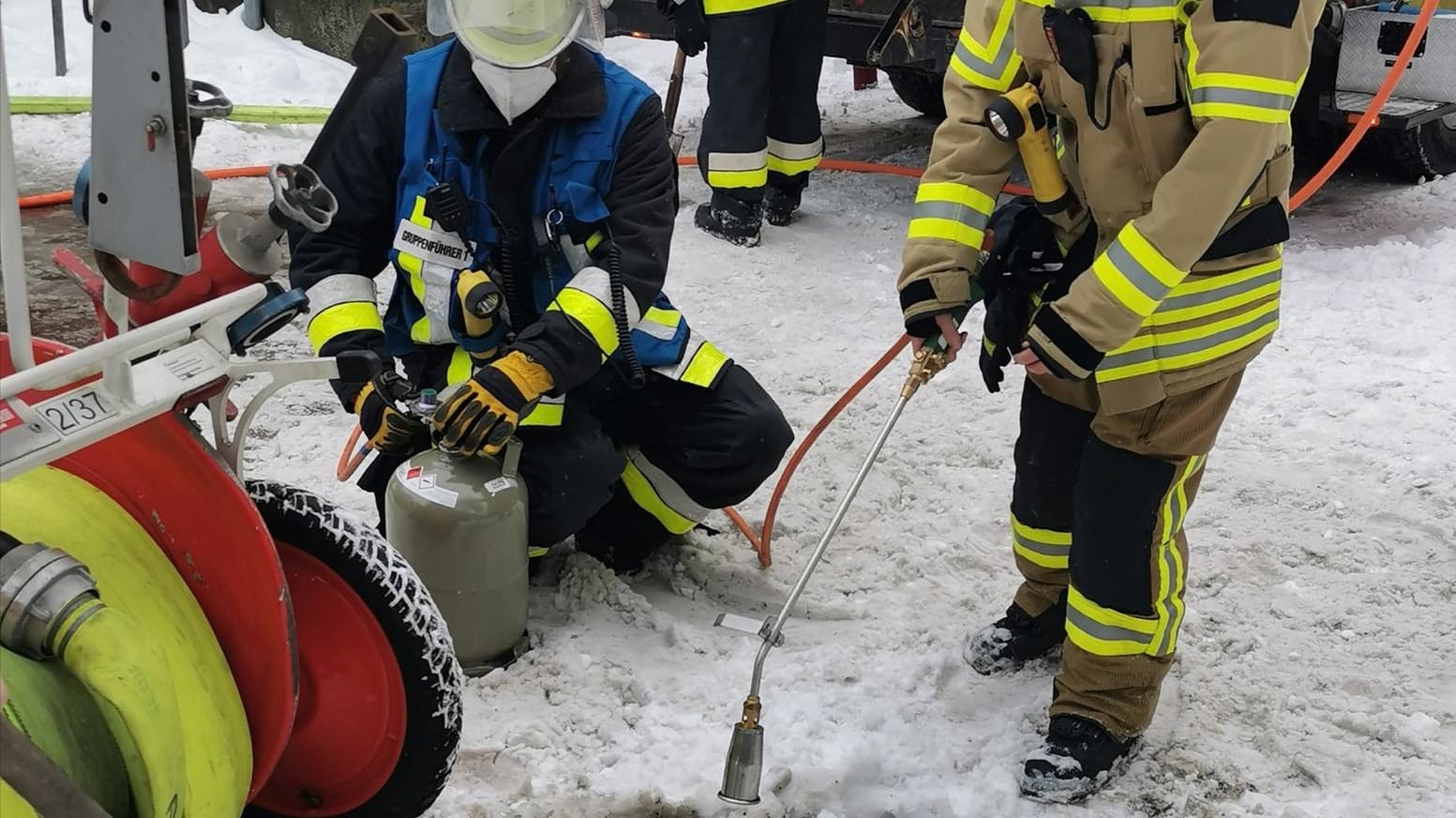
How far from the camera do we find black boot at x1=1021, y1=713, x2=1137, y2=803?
2.48 meters

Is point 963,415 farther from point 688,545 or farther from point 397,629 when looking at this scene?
point 397,629

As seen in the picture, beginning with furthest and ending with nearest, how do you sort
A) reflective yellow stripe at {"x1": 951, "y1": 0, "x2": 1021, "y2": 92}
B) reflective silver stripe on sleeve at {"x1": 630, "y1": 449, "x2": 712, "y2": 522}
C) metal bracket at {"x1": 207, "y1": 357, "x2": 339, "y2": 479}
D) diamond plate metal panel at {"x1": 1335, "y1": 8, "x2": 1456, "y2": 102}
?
diamond plate metal panel at {"x1": 1335, "y1": 8, "x2": 1456, "y2": 102} → reflective silver stripe on sleeve at {"x1": 630, "y1": 449, "x2": 712, "y2": 522} → reflective yellow stripe at {"x1": 951, "y1": 0, "x2": 1021, "y2": 92} → metal bracket at {"x1": 207, "y1": 357, "x2": 339, "y2": 479}

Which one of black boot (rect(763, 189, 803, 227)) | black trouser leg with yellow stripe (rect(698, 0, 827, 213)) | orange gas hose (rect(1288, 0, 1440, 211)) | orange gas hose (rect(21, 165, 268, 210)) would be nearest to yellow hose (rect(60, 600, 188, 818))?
orange gas hose (rect(1288, 0, 1440, 211))

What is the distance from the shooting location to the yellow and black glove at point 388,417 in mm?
2750

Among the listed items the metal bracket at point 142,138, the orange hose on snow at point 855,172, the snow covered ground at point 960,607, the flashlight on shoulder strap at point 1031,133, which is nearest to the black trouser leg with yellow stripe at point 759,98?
the snow covered ground at point 960,607

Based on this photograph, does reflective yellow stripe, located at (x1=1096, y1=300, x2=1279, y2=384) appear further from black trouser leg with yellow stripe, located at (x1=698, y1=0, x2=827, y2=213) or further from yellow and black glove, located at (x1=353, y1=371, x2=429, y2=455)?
black trouser leg with yellow stripe, located at (x1=698, y1=0, x2=827, y2=213)

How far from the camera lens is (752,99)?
5.29 meters

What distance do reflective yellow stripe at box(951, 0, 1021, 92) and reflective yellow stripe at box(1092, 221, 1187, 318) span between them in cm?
42

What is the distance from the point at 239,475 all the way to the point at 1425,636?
263 centimetres

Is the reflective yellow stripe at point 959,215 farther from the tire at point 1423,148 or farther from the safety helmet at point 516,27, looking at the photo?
the tire at point 1423,148

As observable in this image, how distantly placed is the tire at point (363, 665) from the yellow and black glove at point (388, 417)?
0.86 meters

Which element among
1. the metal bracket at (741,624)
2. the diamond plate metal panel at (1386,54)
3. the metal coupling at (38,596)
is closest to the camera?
the metal coupling at (38,596)

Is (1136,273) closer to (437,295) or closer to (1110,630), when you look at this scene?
(1110,630)

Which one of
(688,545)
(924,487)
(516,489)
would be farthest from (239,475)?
(924,487)
